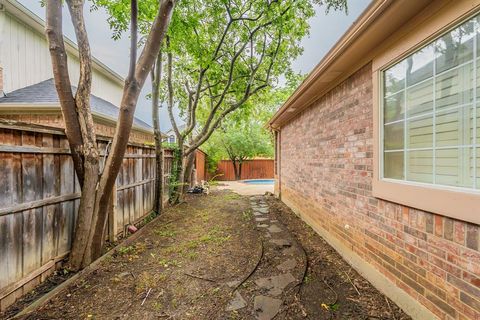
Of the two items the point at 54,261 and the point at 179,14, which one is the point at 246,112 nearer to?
the point at 179,14

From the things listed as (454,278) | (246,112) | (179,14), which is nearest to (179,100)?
(246,112)

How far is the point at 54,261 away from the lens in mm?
2838

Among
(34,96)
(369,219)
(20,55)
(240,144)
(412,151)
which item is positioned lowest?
(369,219)

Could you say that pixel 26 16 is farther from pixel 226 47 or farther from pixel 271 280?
pixel 271 280

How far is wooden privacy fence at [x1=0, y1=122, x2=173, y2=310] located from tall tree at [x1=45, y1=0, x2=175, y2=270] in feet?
0.58

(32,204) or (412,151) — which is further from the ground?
(412,151)

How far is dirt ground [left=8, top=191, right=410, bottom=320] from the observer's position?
2338 millimetres

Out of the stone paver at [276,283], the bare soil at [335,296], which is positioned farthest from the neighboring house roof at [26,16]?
the bare soil at [335,296]

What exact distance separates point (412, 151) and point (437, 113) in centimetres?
45

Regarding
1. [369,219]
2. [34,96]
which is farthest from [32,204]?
[34,96]

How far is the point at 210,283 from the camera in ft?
9.57

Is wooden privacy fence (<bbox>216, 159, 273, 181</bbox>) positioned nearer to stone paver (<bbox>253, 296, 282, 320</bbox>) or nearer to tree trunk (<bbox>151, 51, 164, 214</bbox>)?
tree trunk (<bbox>151, 51, 164, 214</bbox>)

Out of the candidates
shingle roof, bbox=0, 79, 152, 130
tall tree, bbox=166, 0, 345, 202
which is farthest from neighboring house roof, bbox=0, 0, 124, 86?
tall tree, bbox=166, 0, 345, 202

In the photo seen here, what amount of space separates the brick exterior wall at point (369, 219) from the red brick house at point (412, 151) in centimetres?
1
